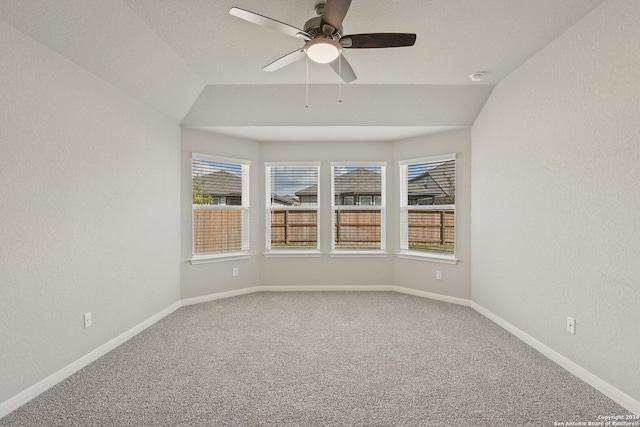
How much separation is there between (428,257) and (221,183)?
10.2ft

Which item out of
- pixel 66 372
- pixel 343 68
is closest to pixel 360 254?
pixel 343 68

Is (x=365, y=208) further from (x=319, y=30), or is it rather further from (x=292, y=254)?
(x=319, y=30)

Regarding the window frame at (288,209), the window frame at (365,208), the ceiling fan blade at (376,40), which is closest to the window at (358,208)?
the window frame at (365,208)

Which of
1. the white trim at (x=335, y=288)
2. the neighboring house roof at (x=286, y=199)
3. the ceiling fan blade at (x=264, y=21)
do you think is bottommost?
the white trim at (x=335, y=288)

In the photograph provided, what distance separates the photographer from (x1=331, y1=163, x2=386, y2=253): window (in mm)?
4520

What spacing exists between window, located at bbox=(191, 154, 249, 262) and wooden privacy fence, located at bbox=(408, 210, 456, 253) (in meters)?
2.48

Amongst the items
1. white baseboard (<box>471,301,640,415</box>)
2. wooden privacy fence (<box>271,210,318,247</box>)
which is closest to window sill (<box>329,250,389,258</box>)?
wooden privacy fence (<box>271,210,318,247</box>)

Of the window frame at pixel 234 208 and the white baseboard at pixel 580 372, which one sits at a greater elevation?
the window frame at pixel 234 208

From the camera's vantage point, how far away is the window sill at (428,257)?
3928 mm

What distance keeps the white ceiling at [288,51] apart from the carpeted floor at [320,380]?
2421 millimetres

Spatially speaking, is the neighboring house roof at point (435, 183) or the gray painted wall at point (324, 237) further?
the gray painted wall at point (324, 237)

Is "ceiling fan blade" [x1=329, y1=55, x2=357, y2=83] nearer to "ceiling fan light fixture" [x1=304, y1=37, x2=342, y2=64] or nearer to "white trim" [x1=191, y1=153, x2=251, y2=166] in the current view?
"ceiling fan light fixture" [x1=304, y1=37, x2=342, y2=64]

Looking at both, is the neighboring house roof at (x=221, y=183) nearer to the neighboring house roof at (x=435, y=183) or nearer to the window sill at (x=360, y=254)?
the window sill at (x=360, y=254)

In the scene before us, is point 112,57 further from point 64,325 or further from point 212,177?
point 64,325
